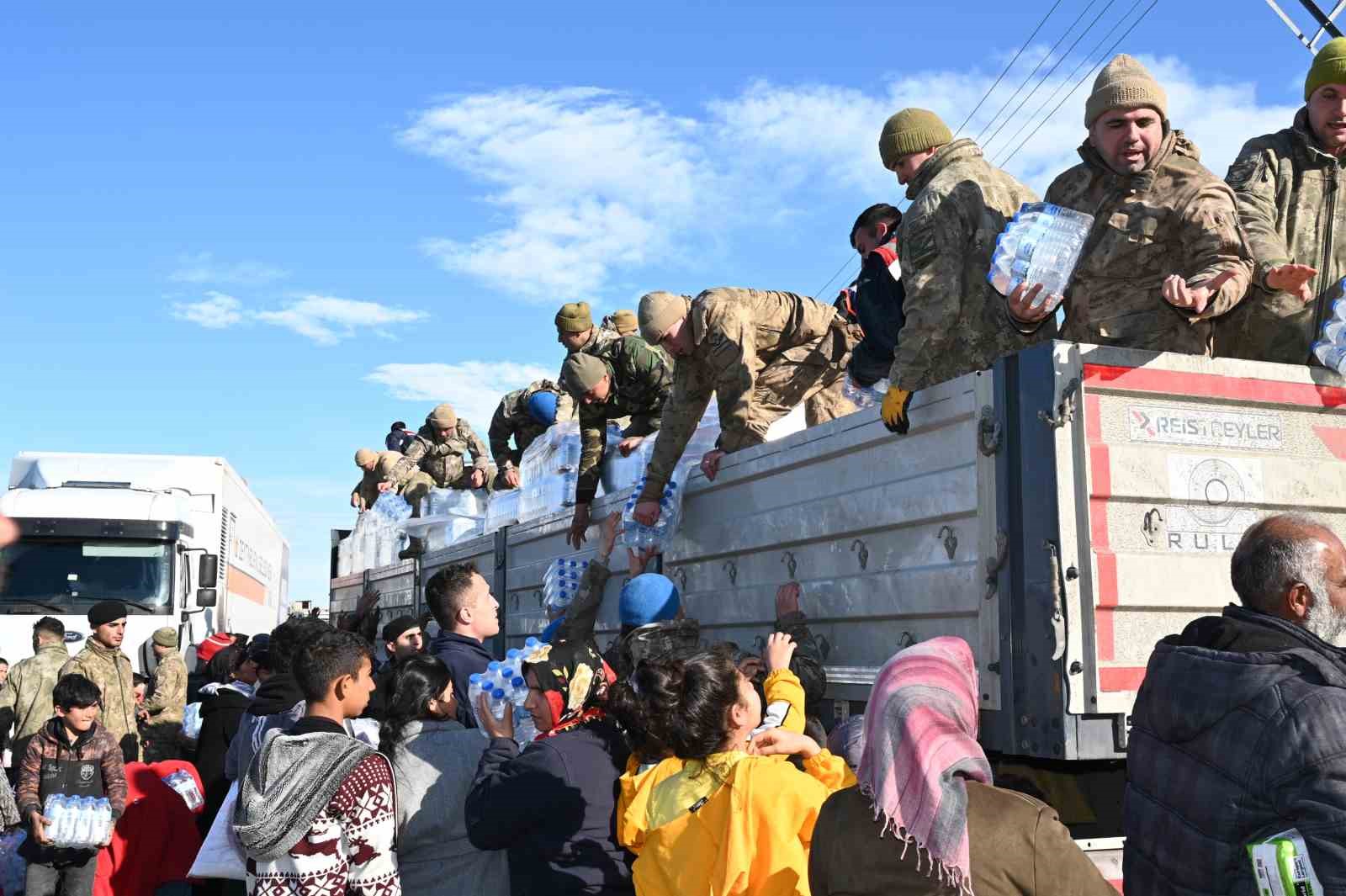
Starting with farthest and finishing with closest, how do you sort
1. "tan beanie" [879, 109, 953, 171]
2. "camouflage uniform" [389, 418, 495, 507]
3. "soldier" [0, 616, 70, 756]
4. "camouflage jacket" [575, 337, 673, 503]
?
"camouflage uniform" [389, 418, 495, 507]
"soldier" [0, 616, 70, 756]
"camouflage jacket" [575, 337, 673, 503]
"tan beanie" [879, 109, 953, 171]

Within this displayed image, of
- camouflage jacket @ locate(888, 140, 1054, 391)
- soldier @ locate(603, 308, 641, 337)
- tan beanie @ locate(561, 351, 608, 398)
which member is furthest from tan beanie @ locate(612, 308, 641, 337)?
camouflage jacket @ locate(888, 140, 1054, 391)

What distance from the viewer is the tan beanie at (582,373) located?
709cm

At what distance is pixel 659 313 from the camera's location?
552cm

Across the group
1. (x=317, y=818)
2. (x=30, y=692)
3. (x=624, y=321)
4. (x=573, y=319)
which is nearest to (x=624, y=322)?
(x=624, y=321)

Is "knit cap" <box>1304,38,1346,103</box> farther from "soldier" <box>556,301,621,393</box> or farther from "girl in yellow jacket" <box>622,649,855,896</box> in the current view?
"soldier" <box>556,301,621,393</box>

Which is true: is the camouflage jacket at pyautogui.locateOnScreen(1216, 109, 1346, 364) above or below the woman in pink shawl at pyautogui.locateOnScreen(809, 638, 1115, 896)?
above

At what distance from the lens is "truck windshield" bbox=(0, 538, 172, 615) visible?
35.2 ft

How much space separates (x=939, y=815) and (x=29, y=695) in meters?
7.31

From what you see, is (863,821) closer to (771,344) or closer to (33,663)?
(771,344)

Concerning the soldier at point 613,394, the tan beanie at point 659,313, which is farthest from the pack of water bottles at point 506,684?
the soldier at point 613,394

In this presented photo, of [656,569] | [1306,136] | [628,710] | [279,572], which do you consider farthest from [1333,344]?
[279,572]

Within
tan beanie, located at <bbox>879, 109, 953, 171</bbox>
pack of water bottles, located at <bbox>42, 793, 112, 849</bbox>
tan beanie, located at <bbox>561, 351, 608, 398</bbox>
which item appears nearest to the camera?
tan beanie, located at <bbox>879, 109, 953, 171</bbox>

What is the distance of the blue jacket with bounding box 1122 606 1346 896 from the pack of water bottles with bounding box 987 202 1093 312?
5.37ft

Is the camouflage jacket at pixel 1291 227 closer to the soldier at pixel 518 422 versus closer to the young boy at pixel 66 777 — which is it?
the young boy at pixel 66 777
